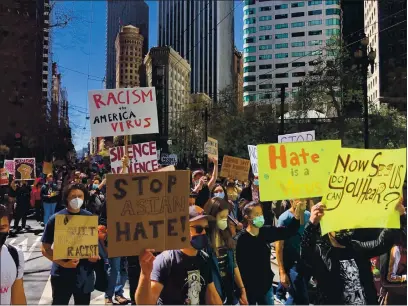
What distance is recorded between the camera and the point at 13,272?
382 cm

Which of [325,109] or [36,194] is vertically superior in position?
[325,109]

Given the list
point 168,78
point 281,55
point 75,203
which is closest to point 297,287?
point 75,203

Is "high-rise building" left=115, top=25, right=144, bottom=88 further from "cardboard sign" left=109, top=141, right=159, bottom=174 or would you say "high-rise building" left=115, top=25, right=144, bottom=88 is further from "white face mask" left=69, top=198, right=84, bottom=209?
"white face mask" left=69, top=198, right=84, bottom=209

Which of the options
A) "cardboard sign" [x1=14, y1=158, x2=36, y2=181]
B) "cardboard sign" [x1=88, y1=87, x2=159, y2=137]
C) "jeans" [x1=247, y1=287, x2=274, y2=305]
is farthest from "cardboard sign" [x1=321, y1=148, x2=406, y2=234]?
"cardboard sign" [x1=14, y1=158, x2=36, y2=181]

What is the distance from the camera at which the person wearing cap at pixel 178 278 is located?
3453 millimetres

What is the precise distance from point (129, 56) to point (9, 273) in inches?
346

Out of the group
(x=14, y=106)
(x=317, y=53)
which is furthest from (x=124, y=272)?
(x=317, y=53)

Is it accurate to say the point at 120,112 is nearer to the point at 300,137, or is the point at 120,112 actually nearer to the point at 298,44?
the point at 300,137

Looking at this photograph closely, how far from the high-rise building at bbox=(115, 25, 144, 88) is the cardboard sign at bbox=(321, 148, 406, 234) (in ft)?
23.5

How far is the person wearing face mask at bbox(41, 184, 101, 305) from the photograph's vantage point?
4461 mm

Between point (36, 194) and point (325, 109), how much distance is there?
17.6 m

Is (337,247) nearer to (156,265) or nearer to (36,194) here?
(156,265)

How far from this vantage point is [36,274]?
7.68 m

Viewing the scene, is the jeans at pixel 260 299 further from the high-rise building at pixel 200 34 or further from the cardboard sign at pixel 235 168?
the high-rise building at pixel 200 34
